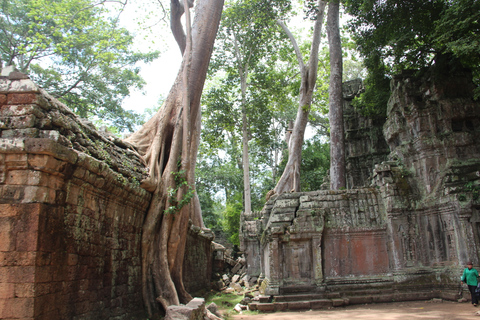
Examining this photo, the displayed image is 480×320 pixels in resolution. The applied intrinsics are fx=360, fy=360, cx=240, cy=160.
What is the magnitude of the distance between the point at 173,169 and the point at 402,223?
229 inches

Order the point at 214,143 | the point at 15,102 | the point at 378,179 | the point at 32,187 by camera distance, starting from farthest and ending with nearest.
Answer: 1. the point at 214,143
2. the point at 378,179
3. the point at 15,102
4. the point at 32,187

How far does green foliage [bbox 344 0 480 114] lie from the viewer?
295 inches

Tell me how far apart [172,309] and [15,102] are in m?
3.22

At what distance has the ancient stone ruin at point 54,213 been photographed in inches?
139

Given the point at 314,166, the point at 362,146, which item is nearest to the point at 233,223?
the point at 314,166

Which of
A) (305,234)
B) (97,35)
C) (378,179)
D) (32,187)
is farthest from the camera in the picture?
(97,35)

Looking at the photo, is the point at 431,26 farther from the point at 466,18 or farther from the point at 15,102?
the point at 15,102

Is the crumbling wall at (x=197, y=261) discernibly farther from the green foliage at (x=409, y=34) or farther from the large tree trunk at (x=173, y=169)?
the green foliage at (x=409, y=34)

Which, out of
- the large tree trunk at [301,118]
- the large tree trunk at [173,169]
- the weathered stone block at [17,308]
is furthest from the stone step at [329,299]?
the large tree trunk at [301,118]

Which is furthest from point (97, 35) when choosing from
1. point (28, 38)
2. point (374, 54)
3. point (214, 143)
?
point (374, 54)

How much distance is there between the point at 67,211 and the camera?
411 cm

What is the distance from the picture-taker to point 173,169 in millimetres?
7176

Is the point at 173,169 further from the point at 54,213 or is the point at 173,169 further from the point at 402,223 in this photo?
the point at 402,223

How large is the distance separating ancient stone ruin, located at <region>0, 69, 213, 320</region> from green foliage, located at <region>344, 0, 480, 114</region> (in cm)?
724
